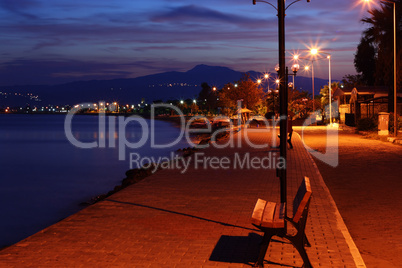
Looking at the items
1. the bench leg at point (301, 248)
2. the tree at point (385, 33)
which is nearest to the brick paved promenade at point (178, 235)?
the bench leg at point (301, 248)

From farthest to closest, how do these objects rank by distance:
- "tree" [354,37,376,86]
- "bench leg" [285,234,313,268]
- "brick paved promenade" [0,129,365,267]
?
1. "tree" [354,37,376,86]
2. "brick paved promenade" [0,129,365,267]
3. "bench leg" [285,234,313,268]

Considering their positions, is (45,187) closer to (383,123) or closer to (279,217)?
(279,217)

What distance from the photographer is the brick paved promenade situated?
604cm

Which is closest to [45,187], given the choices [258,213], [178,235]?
[178,235]

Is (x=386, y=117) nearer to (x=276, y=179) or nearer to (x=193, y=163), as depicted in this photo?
(x=193, y=163)

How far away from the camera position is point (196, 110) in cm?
15200

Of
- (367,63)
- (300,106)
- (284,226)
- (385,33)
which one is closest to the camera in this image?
(284,226)

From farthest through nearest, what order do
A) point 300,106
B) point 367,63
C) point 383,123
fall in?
point 300,106 → point 367,63 → point 383,123

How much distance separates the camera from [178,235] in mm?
7211

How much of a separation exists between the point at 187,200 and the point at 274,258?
4145 mm

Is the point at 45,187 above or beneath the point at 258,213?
→ beneath

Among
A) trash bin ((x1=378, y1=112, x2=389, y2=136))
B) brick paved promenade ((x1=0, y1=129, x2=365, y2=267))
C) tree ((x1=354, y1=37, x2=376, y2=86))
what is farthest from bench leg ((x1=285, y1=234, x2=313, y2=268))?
tree ((x1=354, y1=37, x2=376, y2=86))

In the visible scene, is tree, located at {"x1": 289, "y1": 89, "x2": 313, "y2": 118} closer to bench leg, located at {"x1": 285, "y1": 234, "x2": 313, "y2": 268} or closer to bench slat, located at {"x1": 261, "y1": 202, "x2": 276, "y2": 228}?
bench slat, located at {"x1": 261, "y1": 202, "x2": 276, "y2": 228}

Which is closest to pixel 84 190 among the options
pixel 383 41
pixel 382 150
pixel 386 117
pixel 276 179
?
pixel 276 179
